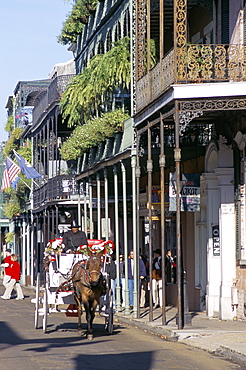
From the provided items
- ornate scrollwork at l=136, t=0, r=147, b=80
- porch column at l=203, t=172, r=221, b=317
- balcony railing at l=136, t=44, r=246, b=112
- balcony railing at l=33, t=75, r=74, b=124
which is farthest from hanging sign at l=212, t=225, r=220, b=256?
balcony railing at l=33, t=75, r=74, b=124

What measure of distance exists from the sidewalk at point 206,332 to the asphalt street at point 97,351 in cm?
22

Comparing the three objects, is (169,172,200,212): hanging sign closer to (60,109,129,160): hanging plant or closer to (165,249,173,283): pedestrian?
(165,249,173,283): pedestrian

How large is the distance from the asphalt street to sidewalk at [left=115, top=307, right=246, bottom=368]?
0.71 feet

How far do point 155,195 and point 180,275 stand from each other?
676cm

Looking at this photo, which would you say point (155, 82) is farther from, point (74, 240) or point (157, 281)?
point (157, 281)

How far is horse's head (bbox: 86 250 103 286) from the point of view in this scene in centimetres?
1513

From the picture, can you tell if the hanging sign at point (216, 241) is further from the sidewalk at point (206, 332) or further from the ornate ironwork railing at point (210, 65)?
the ornate ironwork railing at point (210, 65)

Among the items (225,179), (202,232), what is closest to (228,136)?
(225,179)

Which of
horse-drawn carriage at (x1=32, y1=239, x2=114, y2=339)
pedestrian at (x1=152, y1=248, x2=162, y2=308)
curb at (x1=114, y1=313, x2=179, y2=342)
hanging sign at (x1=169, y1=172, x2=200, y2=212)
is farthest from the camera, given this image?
pedestrian at (x1=152, y1=248, x2=162, y2=308)

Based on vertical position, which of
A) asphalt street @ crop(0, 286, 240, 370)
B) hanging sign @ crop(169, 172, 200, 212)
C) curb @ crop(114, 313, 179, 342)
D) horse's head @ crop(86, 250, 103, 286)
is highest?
hanging sign @ crop(169, 172, 200, 212)

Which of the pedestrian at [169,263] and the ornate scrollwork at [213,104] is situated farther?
the pedestrian at [169,263]

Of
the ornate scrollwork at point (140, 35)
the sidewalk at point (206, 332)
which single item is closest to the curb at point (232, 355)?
the sidewalk at point (206, 332)

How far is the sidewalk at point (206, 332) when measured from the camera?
13.5 metres

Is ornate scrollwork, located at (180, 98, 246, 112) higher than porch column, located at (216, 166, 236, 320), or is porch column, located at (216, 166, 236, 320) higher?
ornate scrollwork, located at (180, 98, 246, 112)
